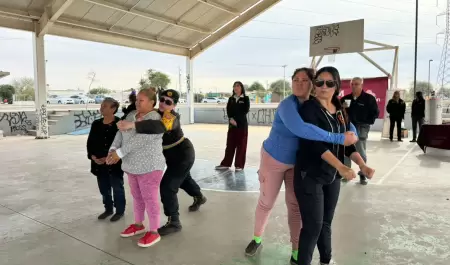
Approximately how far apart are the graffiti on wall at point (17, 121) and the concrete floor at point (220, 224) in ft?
29.2

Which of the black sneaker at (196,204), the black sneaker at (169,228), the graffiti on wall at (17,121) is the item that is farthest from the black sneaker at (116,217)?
the graffiti on wall at (17,121)

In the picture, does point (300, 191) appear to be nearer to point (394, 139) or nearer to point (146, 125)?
point (146, 125)

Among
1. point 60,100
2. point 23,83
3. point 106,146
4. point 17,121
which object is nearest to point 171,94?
point 106,146

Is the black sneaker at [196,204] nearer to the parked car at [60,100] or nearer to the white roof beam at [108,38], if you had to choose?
the white roof beam at [108,38]

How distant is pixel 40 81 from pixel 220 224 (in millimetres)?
10959

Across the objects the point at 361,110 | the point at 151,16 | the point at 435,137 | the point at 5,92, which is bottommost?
the point at 435,137

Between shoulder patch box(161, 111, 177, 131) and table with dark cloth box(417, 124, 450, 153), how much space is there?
6.97 m

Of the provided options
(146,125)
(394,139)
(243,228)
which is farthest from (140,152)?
(394,139)

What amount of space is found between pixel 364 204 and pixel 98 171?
311 cm

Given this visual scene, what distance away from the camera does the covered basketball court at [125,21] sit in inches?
437

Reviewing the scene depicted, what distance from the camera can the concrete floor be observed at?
280 centimetres

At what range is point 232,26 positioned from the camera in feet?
50.0

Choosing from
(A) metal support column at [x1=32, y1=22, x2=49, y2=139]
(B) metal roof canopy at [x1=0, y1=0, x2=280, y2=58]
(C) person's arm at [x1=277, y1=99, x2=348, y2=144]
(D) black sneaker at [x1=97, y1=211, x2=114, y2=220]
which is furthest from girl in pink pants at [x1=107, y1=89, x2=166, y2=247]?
(A) metal support column at [x1=32, y1=22, x2=49, y2=139]

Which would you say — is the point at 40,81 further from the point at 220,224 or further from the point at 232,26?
the point at 220,224
